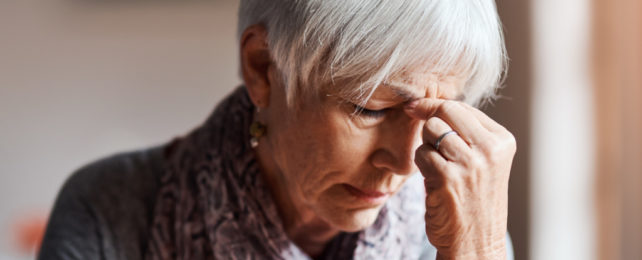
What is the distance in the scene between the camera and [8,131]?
8.13 ft

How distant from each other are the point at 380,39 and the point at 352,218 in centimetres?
31

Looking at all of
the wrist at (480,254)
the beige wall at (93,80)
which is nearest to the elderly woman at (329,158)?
the wrist at (480,254)

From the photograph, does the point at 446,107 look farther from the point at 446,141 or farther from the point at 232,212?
the point at 232,212

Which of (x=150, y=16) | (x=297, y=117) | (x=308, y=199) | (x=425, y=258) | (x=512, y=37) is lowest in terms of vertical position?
(x=425, y=258)

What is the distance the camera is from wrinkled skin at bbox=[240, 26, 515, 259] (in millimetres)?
814

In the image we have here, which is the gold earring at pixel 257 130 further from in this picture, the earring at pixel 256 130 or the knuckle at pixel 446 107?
the knuckle at pixel 446 107

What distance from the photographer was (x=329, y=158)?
3.04ft

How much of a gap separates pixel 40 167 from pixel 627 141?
2.21 m

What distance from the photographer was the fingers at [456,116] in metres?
0.81

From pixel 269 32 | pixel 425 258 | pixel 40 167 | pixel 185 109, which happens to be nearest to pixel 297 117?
pixel 269 32

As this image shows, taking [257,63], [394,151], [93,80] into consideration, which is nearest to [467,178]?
[394,151]

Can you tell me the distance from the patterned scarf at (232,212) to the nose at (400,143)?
0.27m

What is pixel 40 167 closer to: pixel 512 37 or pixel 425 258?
pixel 425 258

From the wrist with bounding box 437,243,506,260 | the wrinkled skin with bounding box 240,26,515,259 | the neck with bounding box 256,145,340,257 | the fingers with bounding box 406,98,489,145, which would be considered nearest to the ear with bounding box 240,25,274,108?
the wrinkled skin with bounding box 240,26,515,259
